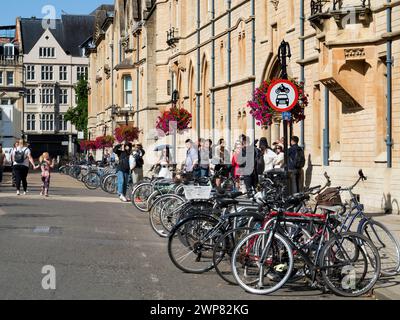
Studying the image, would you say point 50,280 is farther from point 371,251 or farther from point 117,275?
point 371,251

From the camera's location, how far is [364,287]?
1081cm

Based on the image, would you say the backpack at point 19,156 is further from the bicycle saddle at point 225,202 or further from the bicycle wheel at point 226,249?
the bicycle wheel at point 226,249

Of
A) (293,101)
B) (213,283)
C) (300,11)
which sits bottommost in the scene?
(213,283)

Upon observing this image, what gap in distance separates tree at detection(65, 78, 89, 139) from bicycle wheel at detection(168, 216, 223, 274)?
96.8 m

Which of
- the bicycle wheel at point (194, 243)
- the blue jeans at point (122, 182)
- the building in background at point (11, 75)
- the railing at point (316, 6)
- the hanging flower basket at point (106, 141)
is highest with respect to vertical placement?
the building in background at point (11, 75)

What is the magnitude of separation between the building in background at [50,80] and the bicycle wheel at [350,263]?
112711mm

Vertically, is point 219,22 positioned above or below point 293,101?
above

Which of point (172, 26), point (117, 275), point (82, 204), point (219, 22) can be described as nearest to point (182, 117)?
point (219, 22)

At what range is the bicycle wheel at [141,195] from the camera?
23.1m

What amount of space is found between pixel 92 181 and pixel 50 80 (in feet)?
290

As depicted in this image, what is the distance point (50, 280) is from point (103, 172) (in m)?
25.9

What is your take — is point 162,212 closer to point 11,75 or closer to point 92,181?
point 92,181

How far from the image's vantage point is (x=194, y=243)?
12.4 metres

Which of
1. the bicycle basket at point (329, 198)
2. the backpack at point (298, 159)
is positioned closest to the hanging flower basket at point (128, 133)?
the backpack at point (298, 159)
